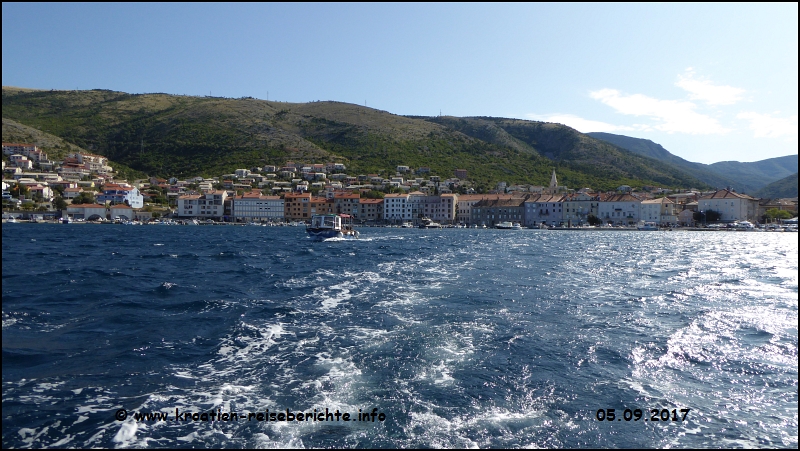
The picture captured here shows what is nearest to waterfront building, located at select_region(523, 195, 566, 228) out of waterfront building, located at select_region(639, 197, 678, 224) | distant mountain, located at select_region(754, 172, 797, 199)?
waterfront building, located at select_region(639, 197, 678, 224)

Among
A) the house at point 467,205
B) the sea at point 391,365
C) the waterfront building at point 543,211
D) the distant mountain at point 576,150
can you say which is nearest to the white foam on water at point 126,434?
the sea at point 391,365

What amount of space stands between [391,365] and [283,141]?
5493 inches

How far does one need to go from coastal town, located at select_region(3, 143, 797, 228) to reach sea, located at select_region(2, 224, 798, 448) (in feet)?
255

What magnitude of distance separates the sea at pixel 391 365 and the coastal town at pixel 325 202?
77.7 metres

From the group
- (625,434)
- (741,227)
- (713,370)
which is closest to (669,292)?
(713,370)

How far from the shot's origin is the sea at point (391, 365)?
21.0ft

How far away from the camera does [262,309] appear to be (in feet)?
44.0

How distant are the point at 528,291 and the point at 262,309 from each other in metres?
9.04

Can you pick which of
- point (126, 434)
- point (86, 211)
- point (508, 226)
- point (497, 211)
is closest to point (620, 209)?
point (508, 226)

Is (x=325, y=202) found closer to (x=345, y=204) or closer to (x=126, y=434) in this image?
(x=345, y=204)

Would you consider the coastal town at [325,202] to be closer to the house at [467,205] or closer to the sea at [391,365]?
the house at [467,205]

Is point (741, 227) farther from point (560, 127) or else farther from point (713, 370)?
point (560, 127)

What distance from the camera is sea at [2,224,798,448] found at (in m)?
6.41

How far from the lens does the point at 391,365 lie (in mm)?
8961
